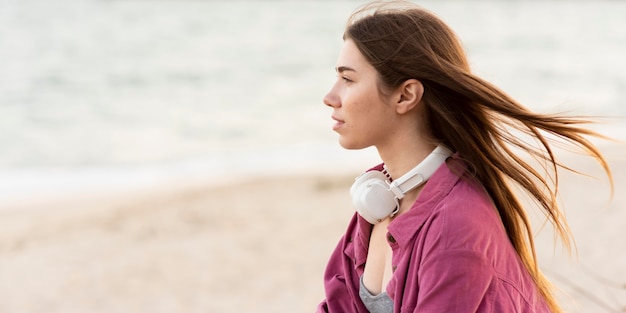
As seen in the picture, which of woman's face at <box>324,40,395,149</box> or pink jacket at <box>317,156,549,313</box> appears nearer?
pink jacket at <box>317,156,549,313</box>

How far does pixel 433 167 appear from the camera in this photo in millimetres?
2092

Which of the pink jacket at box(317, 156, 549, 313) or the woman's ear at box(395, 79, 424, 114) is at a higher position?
the woman's ear at box(395, 79, 424, 114)

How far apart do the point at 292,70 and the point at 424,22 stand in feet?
50.8

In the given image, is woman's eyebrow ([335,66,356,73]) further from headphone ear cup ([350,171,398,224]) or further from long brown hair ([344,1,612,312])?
headphone ear cup ([350,171,398,224])

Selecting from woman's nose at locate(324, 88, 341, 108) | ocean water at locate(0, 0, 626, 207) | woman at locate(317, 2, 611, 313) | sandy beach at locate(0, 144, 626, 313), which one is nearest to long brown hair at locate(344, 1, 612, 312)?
woman at locate(317, 2, 611, 313)

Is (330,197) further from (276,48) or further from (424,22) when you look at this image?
(276,48)

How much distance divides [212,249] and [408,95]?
3938 millimetres

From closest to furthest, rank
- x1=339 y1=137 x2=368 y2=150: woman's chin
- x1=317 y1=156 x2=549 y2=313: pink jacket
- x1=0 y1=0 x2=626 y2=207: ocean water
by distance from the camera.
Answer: x1=317 y1=156 x2=549 y2=313: pink jacket → x1=339 y1=137 x2=368 y2=150: woman's chin → x1=0 y1=0 x2=626 y2=207: ocean water

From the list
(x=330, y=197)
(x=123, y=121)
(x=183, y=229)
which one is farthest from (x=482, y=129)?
(x=123, y=121)

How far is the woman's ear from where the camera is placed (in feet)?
6.68

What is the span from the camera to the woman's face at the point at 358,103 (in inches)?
82.0

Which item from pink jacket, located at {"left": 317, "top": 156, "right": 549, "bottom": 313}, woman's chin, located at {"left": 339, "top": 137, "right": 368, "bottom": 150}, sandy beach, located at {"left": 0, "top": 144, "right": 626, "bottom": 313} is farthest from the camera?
sandy beach, located at {"left": 0, "top": 144, "right": 626, "bottom": 313}

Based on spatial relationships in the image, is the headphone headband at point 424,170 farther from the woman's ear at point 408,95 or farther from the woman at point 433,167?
the woman's ear at point 408,95

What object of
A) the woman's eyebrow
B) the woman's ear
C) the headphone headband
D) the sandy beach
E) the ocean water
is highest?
the ocean water
